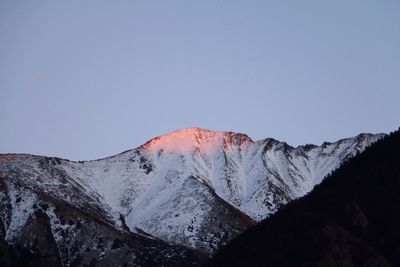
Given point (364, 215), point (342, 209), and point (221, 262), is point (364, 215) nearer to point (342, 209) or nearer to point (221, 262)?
point (342, 209)

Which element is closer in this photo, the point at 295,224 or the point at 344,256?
the point at 344,256

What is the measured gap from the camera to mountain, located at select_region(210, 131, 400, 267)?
105812 millimetres

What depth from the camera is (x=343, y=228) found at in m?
114

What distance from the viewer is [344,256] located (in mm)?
105125

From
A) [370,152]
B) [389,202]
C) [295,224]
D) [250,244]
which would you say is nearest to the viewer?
[389,202]

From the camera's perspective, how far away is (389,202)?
11456 cm

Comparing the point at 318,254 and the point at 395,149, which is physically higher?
the point at 395,149

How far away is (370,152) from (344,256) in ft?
165

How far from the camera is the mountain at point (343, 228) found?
105812 mm

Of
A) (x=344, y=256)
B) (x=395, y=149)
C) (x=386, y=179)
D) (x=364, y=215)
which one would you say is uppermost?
(x=395, y=149)

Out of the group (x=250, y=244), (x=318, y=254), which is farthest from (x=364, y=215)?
(x=250, y=244)

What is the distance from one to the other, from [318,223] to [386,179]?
14819mm

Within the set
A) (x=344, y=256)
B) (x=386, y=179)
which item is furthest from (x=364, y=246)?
(x=386, y=179)

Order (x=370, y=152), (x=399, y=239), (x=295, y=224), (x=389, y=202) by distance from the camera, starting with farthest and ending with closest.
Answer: (x=370, y=152) < (x=295, y=224) < (x=389, y=202) < (x=399, y=239)
